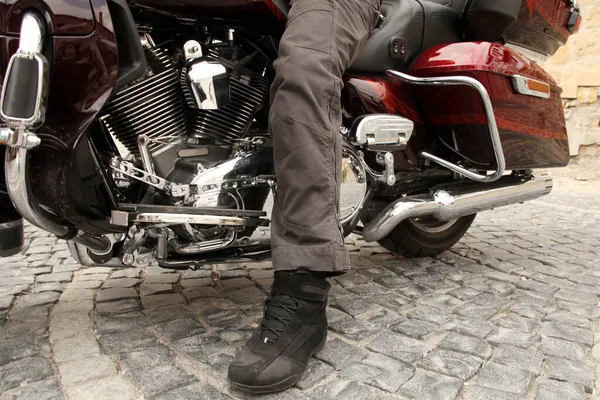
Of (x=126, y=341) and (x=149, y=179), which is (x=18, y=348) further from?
(x=149, y=179)

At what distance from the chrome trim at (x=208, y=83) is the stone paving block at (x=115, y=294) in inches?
38.5

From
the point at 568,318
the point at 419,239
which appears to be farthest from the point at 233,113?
the point at 568,318

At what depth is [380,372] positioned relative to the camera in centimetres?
160

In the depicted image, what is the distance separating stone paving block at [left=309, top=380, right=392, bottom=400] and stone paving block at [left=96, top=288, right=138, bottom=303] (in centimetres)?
111

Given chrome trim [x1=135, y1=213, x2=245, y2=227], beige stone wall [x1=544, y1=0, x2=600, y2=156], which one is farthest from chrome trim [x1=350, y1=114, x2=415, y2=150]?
beige stone wall [x1=544, y1=0, x2=600, y2=156]

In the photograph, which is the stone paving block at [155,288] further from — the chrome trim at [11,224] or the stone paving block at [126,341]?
the chrome trim at [11,224]

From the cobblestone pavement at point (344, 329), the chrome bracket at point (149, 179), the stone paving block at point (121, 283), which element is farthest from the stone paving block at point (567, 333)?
the stone paving block at point (121, 283)

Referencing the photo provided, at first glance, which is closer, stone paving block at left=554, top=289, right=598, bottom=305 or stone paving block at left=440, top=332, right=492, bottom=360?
stone paving block at left=440, top=332, right=492, bottom=360

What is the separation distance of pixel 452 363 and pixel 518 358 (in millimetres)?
237

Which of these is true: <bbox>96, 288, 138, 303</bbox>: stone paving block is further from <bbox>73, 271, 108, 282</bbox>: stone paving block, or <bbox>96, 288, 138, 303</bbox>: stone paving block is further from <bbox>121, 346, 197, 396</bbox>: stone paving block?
<bbox>121, 346, 197, 396</bbox>: stone paving block

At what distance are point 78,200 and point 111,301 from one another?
776mm

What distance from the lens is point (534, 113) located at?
2.41 meters

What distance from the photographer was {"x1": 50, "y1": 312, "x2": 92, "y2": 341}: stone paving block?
184 cm

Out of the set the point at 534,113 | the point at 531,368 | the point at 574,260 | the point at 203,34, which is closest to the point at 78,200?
the point at 203,34
